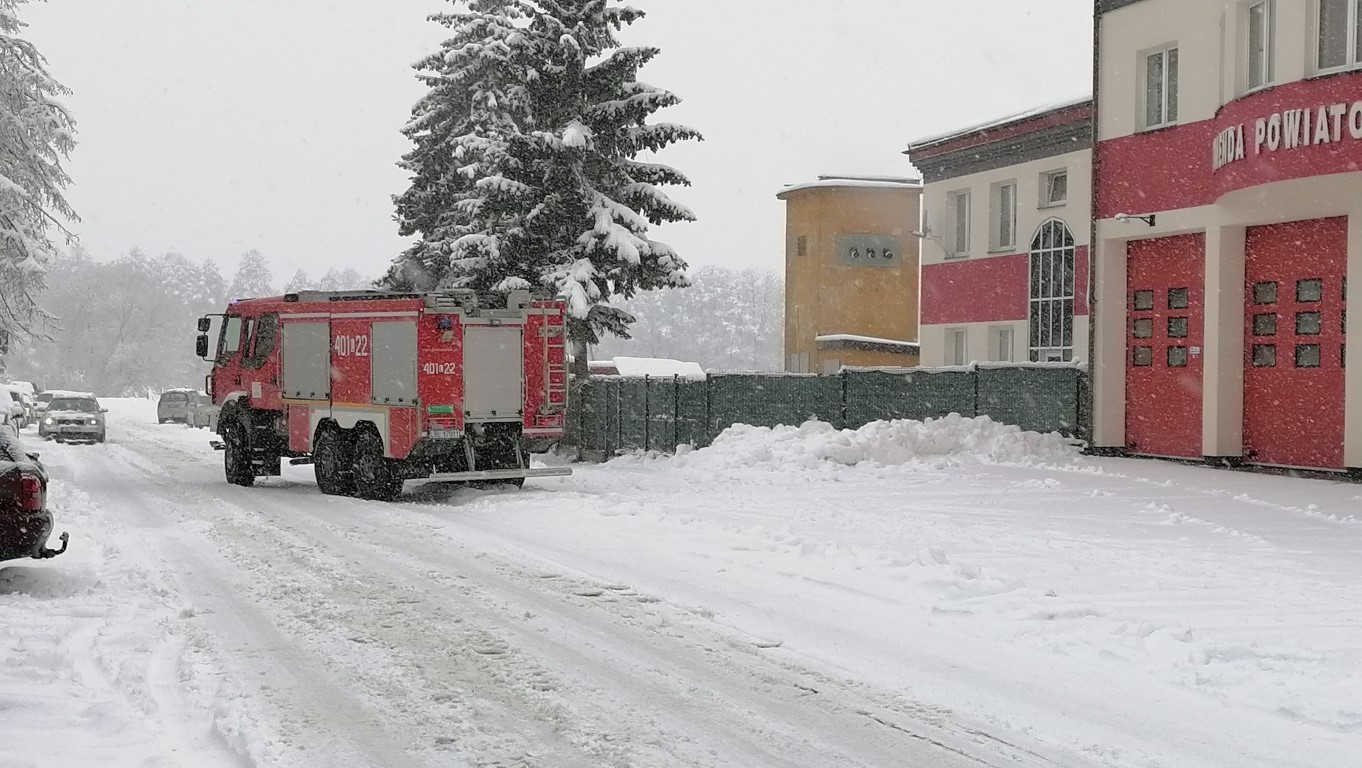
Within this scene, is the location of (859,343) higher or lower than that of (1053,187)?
lower

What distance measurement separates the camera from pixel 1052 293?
30.2m

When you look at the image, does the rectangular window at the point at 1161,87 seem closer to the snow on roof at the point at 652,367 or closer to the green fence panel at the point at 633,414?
the green fence panel at the point at 633,414

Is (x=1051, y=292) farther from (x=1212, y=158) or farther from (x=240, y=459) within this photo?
(x=240, y=459)

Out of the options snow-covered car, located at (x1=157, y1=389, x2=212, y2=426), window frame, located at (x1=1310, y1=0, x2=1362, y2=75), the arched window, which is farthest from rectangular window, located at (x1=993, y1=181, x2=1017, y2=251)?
snow-covered car, located at (x1=157, y1=389, x2=212, y2=426)

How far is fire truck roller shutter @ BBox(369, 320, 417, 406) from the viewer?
60.5 feet

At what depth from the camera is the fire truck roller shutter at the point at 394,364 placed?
18.4 m

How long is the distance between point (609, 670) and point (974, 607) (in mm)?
3195

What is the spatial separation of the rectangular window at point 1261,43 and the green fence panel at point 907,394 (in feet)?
22.4

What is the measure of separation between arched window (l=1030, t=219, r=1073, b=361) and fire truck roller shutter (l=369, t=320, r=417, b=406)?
1657cm

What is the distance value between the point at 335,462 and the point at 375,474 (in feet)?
3.74

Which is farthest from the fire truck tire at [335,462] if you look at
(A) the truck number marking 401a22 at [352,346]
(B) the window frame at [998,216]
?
(B) the window frame at [998,216]

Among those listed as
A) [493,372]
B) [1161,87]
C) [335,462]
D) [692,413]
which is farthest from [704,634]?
[692,413]

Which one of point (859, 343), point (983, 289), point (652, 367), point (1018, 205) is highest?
point (1018, 205)

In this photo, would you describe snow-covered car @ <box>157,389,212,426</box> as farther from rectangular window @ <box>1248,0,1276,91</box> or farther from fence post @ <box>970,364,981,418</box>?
rectangular window @ <box>1248,0,1276,91</box>
